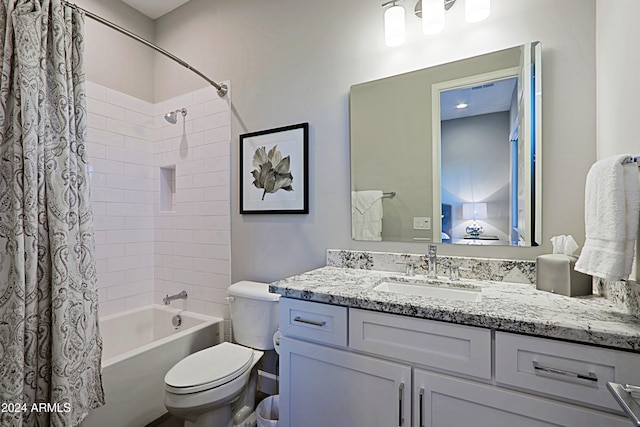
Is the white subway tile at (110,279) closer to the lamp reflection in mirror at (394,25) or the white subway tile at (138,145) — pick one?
the white subway tile at (138,145)

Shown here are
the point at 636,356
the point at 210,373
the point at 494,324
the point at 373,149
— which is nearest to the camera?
the point at 636,356

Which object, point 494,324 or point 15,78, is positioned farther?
point 15,78

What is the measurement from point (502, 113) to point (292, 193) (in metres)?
1.16

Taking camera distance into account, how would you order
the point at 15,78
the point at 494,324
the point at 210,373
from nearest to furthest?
1. the point at 494,324
2. the point at 15,78
3. the point at 210,373

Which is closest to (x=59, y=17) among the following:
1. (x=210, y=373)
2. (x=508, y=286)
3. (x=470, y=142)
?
(x=210, y=373)

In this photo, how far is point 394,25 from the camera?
151 centimetres

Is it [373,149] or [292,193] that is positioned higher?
[373,149]

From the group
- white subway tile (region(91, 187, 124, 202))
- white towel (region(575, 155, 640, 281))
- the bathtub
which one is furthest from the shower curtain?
white towel (region(575, 155, 640, 281))

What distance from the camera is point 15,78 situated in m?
1.24

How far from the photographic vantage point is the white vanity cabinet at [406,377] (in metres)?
0.85

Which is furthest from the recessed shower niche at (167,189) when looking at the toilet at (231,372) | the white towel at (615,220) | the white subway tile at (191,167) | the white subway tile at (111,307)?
the white towel at (615,220)

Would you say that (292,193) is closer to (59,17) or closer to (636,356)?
(59,17)

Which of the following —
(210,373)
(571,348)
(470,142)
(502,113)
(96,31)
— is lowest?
(210,373)

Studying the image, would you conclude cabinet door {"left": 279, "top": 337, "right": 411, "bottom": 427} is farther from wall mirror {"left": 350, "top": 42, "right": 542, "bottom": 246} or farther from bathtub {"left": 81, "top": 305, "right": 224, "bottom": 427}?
bathtub {"left": 81, "top": 305, "right": 224, "bottom": 427}
